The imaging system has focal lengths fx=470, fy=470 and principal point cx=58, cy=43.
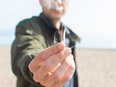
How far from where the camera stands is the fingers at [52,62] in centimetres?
111

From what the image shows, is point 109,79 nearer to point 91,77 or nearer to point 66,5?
point 91,77

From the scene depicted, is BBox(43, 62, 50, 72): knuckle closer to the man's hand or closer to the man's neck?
the man's hand

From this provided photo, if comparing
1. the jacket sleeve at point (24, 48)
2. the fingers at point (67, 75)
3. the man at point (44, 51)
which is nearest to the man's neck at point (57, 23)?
the man at point (44, 51)

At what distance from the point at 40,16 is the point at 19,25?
9 cm

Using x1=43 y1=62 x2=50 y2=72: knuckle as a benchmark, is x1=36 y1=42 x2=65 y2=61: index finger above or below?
above

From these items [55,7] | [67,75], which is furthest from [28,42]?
[67,75]

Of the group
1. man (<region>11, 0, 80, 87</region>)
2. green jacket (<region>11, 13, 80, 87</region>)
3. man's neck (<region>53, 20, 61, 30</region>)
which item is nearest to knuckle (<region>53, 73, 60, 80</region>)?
man (<region>11, 0, 80, 87</region>)

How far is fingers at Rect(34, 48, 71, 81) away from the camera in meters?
1.11

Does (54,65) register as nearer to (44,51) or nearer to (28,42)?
(44,51)

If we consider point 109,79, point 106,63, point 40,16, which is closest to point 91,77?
point 109,79

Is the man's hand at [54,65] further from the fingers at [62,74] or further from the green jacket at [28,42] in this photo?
the green jacket at [28,42]

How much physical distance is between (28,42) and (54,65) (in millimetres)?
405

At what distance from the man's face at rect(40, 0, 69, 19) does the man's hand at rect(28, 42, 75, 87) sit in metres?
0.27

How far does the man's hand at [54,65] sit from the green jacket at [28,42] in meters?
0.19
